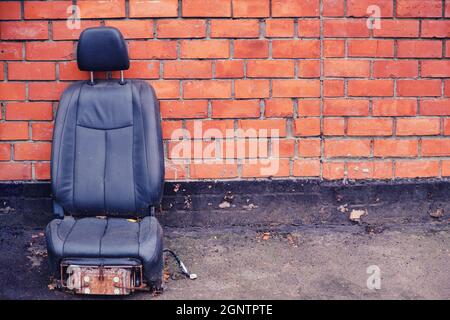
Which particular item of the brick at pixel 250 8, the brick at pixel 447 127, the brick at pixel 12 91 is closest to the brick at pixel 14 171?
the brick at pixel 12 91

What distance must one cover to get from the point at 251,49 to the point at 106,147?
93 centimetres

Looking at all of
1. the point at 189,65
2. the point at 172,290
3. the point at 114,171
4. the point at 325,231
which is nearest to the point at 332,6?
the point at 189,65

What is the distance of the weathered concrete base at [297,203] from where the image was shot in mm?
3127

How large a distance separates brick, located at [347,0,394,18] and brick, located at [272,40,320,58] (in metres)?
0.24

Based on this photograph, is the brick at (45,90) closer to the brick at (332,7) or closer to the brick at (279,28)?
the brick at (279,28)

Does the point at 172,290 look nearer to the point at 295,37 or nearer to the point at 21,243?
the point at 21,243

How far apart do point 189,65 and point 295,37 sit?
0.59m

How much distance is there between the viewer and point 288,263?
280 cm

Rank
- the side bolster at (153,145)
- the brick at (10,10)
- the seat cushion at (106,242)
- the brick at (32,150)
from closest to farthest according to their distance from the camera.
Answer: the seat cushion at (106,242) → the side bolster at (153,145) → the brick at (10,10) → the brick at (32,150)

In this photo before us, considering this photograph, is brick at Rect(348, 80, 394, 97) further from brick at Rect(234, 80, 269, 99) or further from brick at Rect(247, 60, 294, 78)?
brick at Rect(234, 80, 269, 99)

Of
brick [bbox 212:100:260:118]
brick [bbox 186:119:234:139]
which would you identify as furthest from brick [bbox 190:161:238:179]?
brick [bbox 212:100:260:118]

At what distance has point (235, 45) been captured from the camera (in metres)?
3.04

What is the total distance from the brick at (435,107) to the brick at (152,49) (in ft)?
4.56

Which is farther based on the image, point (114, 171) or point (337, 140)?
point (337, 140)
